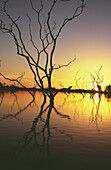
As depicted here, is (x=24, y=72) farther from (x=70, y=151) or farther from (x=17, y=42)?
(x=70, y=151)

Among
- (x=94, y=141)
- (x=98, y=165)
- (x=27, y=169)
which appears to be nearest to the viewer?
(x=27, y=169)

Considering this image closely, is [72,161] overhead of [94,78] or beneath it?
beneath

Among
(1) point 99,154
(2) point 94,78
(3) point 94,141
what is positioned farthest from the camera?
(2) point 94,78

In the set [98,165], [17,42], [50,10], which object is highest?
[50,10]

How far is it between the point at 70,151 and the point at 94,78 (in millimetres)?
34844

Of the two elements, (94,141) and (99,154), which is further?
(94,141)

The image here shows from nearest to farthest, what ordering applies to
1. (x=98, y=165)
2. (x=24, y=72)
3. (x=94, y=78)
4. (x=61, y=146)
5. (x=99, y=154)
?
(x=98, y=165)
(x=99, y=154)
(x=61, y=146)
(x=24, y=72)
(x=94, y=78)

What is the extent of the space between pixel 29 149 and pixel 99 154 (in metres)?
1.28

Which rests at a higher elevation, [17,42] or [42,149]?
[17,42]

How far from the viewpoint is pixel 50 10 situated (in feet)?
61.7

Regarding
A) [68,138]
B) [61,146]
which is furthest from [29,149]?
[68,138]

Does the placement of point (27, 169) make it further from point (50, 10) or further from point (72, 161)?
point (50, 10)

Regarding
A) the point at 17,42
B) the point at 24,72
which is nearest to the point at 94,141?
the point at 17,42

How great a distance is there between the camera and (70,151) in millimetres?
3912
